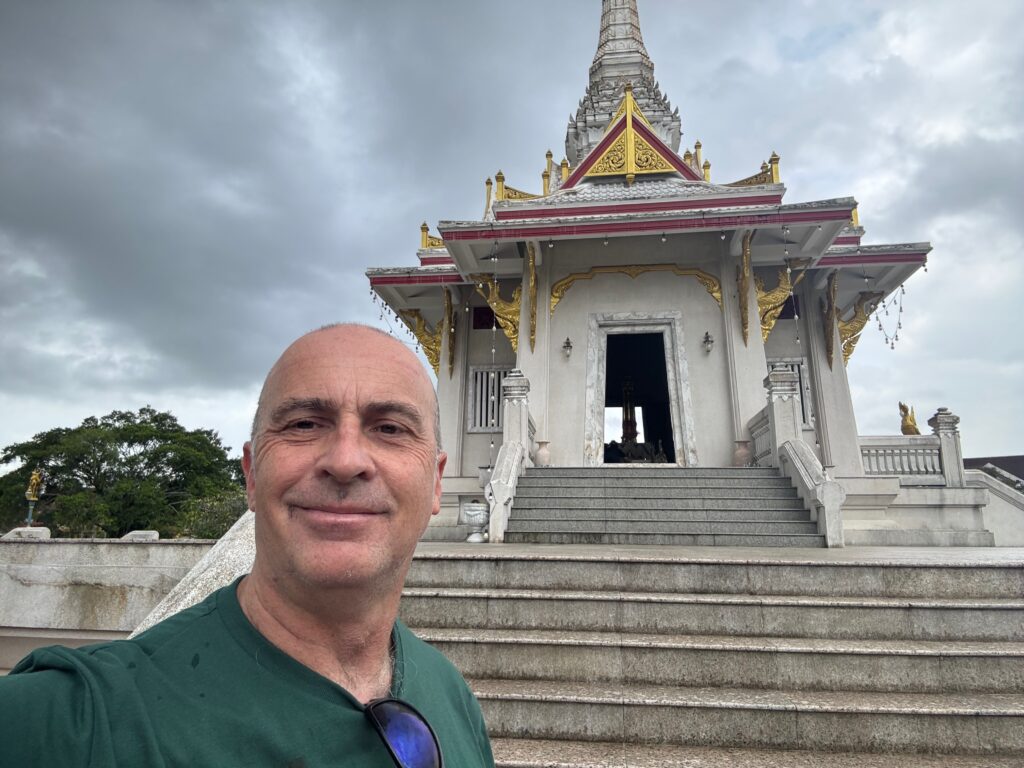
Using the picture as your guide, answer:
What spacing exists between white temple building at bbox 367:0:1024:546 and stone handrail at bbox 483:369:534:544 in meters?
0.03

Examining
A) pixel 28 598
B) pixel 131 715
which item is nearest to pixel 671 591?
pixel 131 715

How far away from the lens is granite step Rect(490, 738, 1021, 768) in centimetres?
261

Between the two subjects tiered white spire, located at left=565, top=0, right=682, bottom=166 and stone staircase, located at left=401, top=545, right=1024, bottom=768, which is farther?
tiered white spire, located at left=565, top=0, right=682, bottom=166

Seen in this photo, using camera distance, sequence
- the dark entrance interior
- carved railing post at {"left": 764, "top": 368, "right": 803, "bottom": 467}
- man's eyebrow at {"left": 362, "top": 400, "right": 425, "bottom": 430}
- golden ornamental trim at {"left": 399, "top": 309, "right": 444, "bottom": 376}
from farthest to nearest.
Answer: the dark entrance interior, golden ornamental trim at {"left": 399, "top": 309, "right": 444, "bottom": 376}, carved railing post at {"left": 764, "top": 368, "right": 803, "bottom": 467}, man's eyebrow at {"left": 362, "top": 400, "right": 425, "bottom": 430}

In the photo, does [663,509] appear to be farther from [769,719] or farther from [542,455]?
[769,719]

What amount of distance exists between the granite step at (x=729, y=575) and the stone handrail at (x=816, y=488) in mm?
1932

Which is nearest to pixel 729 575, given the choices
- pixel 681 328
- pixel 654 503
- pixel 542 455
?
pixel 654 503

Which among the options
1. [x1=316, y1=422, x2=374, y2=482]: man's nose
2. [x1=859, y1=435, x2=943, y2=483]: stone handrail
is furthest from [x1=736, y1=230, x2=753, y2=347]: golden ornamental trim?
[x1=316, y1=422, x2=374, y2=482]: man's nose

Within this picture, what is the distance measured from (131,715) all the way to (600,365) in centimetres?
926

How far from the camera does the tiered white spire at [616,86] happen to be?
52.6 ft

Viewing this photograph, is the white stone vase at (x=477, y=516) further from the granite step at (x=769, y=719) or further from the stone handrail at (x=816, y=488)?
the granite step at (x=769, y=719)

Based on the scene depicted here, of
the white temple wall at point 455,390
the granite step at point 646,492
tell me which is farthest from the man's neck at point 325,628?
the white temple wall at point 455,390

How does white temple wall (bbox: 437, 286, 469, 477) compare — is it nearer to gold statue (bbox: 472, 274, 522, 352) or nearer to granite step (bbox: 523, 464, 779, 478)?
gold statue (bbox: 472, 274, 522, 352)

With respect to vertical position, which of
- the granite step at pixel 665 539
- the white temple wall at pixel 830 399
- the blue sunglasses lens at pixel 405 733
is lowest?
the blue sunglasses lens at pixel 405 733
